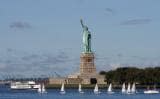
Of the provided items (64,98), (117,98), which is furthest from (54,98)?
(117,98)

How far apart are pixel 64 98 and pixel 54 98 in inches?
129

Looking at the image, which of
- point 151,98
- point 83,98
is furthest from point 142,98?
point 83,98

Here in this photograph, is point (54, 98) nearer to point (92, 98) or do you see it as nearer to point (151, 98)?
point (92, 98)

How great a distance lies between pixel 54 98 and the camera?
176m

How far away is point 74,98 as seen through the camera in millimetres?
174375

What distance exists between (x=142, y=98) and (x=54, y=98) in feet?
67.2

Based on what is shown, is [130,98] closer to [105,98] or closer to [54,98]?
[105,98]

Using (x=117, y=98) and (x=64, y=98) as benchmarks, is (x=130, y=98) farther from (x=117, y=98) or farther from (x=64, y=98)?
(x=64, y=98)

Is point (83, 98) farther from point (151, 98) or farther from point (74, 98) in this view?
point (151, 98)

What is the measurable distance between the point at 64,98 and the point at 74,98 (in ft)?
16.7

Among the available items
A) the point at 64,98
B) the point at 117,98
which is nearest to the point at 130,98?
the point at 117,98

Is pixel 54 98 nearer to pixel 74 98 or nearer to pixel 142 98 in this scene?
pixel 74 98

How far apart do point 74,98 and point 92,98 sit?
4.23 meters

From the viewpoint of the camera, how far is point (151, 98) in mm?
172000
